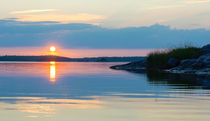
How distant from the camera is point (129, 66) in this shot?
84.5m

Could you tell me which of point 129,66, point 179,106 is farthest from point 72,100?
point 129,66

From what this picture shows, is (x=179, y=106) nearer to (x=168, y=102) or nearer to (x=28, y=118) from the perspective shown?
(x=168, y=102)

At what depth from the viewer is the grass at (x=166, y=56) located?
69412mm

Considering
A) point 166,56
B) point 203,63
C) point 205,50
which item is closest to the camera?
point 203,63

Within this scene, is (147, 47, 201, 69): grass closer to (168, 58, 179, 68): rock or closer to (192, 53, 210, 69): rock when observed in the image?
(168, 58, 179, 68): rock

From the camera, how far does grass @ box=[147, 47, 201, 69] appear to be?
228 feet

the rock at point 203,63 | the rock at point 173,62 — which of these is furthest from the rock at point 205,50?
the rock at point 203,63

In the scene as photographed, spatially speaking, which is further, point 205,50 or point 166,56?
point 166,56

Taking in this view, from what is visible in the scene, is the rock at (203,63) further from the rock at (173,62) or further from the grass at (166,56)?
the grass at (166,56)

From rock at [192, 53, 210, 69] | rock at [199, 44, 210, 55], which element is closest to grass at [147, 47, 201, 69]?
rock at [199, 44, 210, 55]

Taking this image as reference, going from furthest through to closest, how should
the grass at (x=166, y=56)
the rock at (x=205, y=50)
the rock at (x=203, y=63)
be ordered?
1. the grass at (x=166, y=56)
2. the rock at (x=205, y=50)
3. the rock at (x=203, y=63)

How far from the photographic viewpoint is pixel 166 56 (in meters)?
70.8

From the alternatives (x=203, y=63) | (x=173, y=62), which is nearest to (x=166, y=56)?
(x=173, y=62)

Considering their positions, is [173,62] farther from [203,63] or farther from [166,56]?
[203,63]
